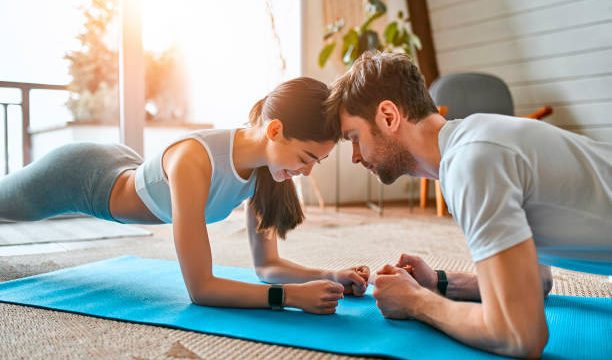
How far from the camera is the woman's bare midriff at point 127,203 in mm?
1620

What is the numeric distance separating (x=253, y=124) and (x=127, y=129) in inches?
77.3

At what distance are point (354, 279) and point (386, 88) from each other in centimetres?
55

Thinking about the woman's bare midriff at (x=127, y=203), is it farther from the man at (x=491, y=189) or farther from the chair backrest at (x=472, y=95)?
the chair backrest at (x=472, y=95)

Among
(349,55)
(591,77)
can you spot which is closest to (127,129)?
(349,55)

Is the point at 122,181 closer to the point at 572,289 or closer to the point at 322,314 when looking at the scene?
the point at 322,314

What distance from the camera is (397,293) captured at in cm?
117

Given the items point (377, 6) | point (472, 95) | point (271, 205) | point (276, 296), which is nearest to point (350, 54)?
point (377, 6)

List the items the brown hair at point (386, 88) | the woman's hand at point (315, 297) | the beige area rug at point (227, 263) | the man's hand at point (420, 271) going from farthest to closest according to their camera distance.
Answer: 1. the man's hand at point (420, 271)
2. the woman's hand at point (315, 297)
3. the brown hair at point (386, 88)
4. the beige area rug at point (227, 263)

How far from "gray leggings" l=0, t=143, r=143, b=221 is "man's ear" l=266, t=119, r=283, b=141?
633 mm

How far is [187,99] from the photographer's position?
481cm

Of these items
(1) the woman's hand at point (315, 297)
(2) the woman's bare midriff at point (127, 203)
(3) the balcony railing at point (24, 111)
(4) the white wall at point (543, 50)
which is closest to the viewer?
(1) the woman's hand at point (315, 297)

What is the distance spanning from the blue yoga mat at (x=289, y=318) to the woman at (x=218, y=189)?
59mm

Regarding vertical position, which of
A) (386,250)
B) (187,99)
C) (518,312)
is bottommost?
(386,250)

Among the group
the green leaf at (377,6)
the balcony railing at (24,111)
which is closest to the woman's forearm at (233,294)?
the balcony railing at (24,111)
